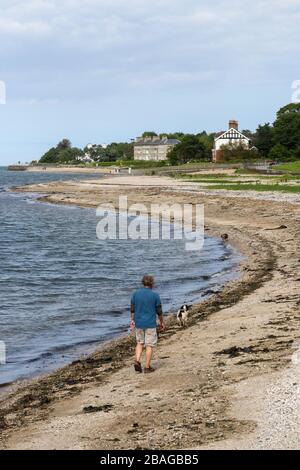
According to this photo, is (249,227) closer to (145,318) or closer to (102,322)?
(102,322)

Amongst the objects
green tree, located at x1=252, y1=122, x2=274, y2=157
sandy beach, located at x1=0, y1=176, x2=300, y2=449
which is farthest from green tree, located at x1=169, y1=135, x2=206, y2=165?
sandy beach, located at x1=0, y1=176, x2=300, y2=449

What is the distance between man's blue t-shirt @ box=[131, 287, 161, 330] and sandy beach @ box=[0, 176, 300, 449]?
0.90m

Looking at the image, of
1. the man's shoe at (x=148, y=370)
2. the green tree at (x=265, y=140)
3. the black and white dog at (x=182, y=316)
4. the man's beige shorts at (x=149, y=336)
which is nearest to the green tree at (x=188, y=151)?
the green tree at (x=265, y=140)

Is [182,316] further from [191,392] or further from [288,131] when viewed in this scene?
[288,131]

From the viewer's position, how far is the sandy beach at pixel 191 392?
8602 millimetres

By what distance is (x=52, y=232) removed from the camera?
46.6 metres

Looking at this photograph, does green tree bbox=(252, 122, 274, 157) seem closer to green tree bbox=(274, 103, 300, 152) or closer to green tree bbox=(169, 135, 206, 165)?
green tree bbox=(274, 103, 300, 152)

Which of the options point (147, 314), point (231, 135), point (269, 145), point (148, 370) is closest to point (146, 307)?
point (147, 314)

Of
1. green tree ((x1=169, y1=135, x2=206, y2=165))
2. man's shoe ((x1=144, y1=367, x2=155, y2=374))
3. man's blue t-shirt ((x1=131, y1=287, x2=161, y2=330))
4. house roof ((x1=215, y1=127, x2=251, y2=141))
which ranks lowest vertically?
man's shoe ((x1=144, y1=367, x2=155, y2=374))

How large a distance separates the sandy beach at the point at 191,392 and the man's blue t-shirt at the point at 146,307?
90 cm

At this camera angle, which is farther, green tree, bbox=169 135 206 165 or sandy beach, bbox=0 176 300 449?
green tree, bbox=169 135 206 165

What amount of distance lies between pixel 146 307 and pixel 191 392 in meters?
2.24

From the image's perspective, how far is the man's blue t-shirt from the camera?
40.4 feet
